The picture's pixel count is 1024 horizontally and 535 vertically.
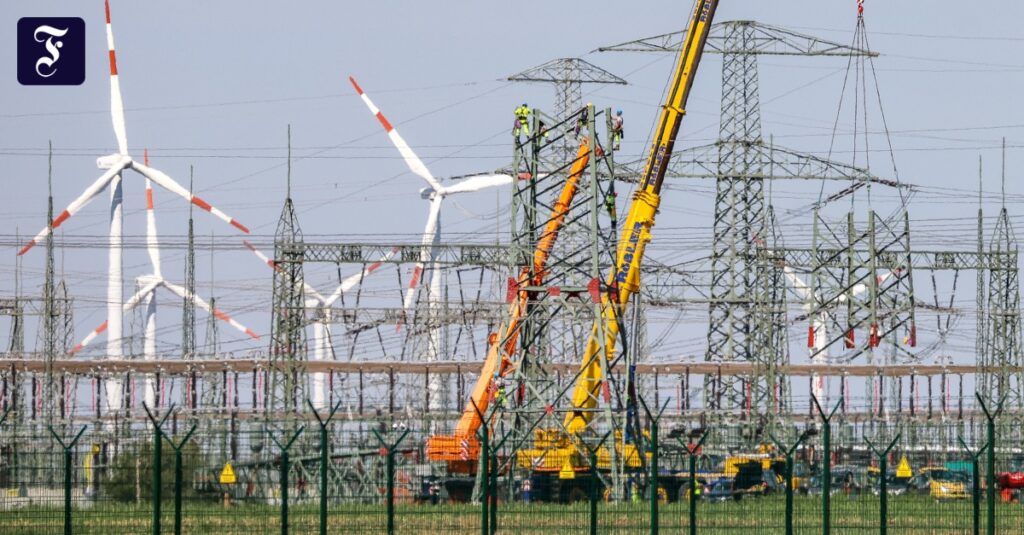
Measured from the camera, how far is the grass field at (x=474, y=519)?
2827 centimetres

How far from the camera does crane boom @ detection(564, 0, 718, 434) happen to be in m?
44.5

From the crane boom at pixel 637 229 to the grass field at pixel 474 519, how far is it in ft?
34.7

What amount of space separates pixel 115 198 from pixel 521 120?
159 feet

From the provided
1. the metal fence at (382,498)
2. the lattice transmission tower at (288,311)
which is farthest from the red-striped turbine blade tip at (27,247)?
the metal fence at (382,498)

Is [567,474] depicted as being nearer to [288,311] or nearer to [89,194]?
[288,311]

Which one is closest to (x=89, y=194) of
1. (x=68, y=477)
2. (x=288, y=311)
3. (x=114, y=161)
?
(x=114, y=161)

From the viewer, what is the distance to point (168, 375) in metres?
94.1

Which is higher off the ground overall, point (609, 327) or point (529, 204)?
point (529, 204)

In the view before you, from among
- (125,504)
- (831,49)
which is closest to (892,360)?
(831,49)

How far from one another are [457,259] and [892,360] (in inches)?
1688

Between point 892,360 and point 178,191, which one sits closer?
point 178,191

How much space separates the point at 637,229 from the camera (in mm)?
46062

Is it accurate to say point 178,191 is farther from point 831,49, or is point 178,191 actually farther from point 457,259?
point 831,49

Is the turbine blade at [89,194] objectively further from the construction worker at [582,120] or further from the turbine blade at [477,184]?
the construction worker at [582,120]
